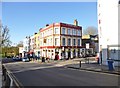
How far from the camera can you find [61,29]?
243 feet

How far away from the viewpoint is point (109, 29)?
38.7m

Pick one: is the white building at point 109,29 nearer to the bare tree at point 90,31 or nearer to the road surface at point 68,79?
the road surface at point 68,79

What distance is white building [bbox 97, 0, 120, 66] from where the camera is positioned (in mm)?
36844

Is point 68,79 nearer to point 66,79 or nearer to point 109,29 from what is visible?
point 66,79

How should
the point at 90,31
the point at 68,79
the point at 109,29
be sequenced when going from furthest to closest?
the point at 90,31, the point at 109,29, the point at 68,79

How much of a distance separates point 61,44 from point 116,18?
37.0 meters

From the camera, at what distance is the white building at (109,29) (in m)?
36.8

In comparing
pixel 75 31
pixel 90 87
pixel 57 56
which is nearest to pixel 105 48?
pixel 90 87

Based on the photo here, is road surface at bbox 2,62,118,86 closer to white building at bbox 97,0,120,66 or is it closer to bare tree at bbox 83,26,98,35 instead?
white building at bbox 97,0,120,66

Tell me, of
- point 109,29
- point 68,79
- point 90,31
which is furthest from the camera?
point 90,31

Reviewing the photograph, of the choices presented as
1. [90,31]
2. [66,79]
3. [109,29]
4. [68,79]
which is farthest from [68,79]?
[90,31]

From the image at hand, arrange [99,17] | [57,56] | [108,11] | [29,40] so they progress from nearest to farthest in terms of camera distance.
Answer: [108,11] < [99,17] < [57,56] < [29,40]

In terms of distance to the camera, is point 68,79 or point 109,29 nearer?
point 68,79

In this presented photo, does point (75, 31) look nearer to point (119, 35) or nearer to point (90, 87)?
point (119, 35)
